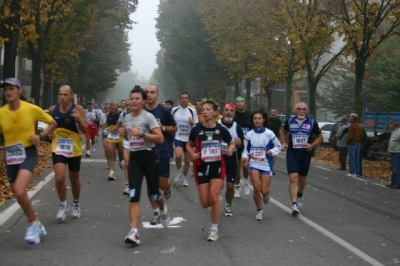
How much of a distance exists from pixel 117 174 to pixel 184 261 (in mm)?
9686

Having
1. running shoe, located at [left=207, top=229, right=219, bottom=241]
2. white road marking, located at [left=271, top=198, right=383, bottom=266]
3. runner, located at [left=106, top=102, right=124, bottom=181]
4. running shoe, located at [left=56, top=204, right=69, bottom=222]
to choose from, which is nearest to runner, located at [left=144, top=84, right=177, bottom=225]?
running shoe, located at [left=56, top=204, right=69, bottom=222]

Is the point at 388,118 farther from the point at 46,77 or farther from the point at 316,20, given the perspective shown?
the point at 46,77

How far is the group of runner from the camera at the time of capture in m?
7.73

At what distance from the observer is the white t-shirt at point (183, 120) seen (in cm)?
1388

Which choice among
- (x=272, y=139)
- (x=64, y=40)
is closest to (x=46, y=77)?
(x=64, y=40)

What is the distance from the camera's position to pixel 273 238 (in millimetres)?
8500

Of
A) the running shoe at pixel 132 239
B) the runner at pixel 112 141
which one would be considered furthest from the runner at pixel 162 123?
the runner at pixel 112 141

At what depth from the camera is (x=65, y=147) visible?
923 cm

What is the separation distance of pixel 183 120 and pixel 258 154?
158 inches

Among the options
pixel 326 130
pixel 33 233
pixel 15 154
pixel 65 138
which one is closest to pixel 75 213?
pixel 65 138

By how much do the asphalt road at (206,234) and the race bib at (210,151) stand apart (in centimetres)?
102

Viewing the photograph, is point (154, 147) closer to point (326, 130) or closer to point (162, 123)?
point (162, 123)

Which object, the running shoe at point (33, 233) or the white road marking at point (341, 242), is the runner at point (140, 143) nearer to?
the running shoe at point (33, 233)

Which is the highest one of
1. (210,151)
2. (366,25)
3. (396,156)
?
(366,25)
